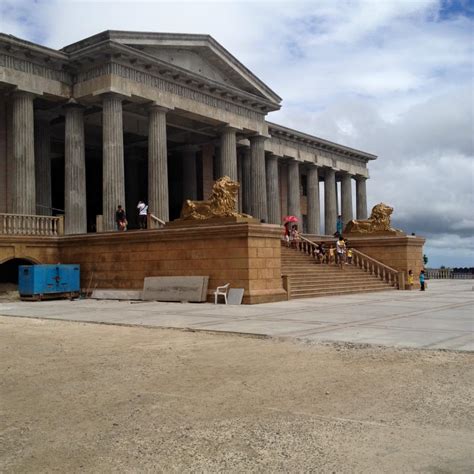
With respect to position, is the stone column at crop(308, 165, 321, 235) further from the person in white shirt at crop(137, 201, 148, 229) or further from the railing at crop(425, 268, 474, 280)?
the person in white shirt at crop(137, 201, 148, 229)

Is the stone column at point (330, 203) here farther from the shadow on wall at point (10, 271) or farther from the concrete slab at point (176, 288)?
the concrete slab at point (176, 288)

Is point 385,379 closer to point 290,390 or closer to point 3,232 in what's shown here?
point 290,390

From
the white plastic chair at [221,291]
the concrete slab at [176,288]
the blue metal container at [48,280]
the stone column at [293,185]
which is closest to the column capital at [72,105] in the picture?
the blue metal container at [48,280]

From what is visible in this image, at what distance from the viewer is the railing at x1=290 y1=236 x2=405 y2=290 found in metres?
28.1

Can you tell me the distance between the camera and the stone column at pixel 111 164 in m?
27.4

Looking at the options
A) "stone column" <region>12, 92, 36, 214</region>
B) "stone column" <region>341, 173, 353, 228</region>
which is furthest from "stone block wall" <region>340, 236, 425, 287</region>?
"stone column" <region>341, 173, 353, 228</region>

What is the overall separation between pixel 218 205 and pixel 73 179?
1038cm

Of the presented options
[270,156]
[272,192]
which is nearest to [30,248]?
[272,192]

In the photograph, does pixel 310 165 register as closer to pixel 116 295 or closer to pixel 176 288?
pixel 116 295

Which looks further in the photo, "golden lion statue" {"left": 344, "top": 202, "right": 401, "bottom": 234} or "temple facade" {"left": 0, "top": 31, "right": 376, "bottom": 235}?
"golden lion statue" {"left": 344, "top": 202, "right": 401, "bottom": 234}

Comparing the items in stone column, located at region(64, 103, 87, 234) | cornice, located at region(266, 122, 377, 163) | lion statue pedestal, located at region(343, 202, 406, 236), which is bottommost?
lion statue pedestal, located at region(343, 202, 406, 236)

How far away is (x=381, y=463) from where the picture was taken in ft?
14.5

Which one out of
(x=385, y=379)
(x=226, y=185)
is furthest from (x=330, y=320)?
(x=226, y=185)

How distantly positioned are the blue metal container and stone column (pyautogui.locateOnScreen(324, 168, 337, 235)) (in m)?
29.4
